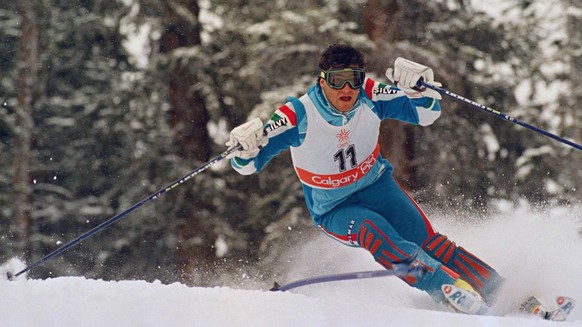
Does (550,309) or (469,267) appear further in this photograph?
(469,267)

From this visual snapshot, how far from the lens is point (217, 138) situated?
1495 cm

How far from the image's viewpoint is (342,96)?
575 centimetres

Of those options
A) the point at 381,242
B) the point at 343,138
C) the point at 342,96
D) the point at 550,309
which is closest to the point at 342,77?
the point at 342,96

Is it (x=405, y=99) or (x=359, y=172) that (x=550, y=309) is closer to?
(x=359, y=172)

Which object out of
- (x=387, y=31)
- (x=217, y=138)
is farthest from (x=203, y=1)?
(x=387, y=31)

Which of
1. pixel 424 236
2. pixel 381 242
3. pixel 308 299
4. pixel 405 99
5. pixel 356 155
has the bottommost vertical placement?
pixel 424 236

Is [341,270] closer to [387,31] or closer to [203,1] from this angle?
[387,31]

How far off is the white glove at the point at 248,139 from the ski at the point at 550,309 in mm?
1757

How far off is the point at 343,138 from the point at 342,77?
1.22 feet

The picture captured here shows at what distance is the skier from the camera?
564 cm

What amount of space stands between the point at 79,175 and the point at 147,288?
35.1ft

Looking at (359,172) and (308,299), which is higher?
(308,299)

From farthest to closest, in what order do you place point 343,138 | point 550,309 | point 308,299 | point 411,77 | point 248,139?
point 343,138 → point 411,77 → point 248,139 → point 550,309 → point 308,299

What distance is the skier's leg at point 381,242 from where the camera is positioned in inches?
211
